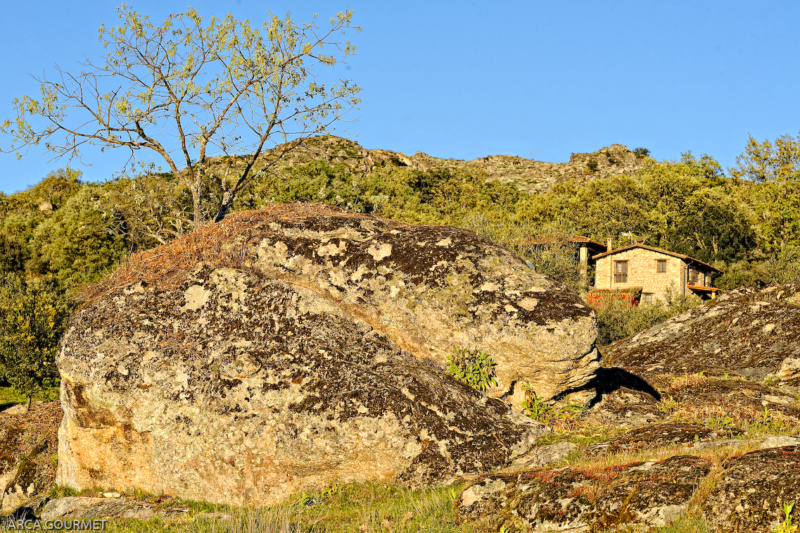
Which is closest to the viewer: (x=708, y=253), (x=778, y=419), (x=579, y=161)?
(x=778, y=419)

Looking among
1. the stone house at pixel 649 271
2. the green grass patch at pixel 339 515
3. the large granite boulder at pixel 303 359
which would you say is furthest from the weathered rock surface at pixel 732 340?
the stone house at pixel 649 271

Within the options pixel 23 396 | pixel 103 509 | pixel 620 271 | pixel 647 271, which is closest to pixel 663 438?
pixel 103 509

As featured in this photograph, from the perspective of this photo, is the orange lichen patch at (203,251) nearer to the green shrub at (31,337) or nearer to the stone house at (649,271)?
the green shrub at (31,337)

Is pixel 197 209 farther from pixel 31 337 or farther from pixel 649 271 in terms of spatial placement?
pixel 649 271

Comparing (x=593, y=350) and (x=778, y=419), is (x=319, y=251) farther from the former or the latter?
(x=778, y=419)

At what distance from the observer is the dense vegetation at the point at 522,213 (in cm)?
4156

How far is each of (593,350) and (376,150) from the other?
136 meters

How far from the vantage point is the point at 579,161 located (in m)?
159

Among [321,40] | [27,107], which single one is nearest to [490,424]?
[321,40]

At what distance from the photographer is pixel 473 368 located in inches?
527

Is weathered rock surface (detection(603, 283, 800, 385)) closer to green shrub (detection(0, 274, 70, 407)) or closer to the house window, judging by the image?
green shrub (detection(0, 274, 70, 407))

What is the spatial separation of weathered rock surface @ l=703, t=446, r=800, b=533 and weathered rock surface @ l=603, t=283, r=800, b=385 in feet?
33.6

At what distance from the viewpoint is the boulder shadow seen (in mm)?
14336

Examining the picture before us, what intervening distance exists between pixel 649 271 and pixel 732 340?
5306 centimetres
